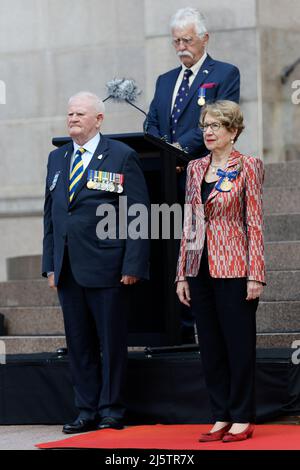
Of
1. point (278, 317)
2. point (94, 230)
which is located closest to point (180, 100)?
point (94, 230)

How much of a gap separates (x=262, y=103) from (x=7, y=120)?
9.64 feet

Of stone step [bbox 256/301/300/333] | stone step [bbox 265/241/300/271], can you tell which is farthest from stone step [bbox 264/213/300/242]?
stone step [bbox 256/301/300/333]

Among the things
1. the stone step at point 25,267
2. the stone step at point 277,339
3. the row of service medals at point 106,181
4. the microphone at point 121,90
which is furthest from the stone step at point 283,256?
the stone step at point 25,267

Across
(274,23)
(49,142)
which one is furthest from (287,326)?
(49,142)

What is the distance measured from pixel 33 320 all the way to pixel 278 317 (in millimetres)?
2198

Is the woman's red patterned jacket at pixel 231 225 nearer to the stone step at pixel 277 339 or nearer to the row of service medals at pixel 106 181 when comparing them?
the row of service medals at pixel 106 181

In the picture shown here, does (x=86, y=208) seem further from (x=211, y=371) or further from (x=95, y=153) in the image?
(x=211, y=371)

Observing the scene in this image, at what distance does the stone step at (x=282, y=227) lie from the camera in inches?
408

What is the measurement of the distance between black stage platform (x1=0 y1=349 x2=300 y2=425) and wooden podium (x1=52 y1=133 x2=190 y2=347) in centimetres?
15

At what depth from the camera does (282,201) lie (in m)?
10.8

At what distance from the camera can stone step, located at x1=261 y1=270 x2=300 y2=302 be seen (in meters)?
9.50

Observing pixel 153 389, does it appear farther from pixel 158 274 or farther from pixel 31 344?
pixel 31 344

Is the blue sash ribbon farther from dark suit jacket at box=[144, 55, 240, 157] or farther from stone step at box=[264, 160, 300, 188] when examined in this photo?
stone step at box=[264, 160, 300, 188]
